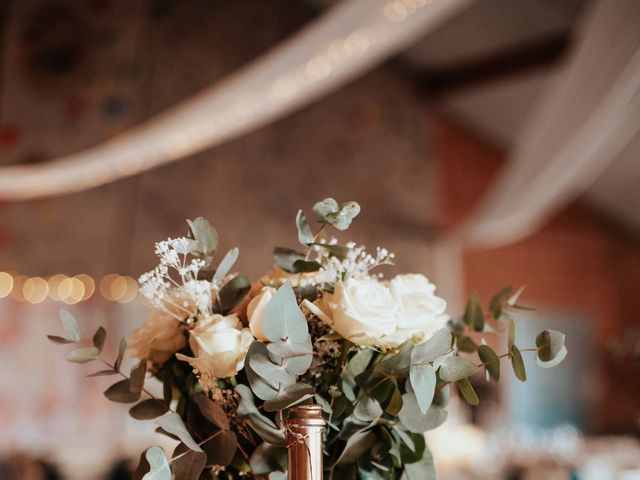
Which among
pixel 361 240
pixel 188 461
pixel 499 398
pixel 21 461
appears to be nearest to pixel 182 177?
pixel 361 240

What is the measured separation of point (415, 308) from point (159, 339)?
1.08ft

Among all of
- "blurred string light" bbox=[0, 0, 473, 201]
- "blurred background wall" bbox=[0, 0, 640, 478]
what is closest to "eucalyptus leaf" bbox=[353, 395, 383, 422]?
"blurred string light" bbox=[0, 0, 473, 201]

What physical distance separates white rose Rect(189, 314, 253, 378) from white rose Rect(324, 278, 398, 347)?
0.35 ft

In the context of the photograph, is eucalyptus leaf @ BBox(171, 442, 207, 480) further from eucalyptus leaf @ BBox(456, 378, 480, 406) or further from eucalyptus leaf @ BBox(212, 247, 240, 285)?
eucalyptus leaf @ BBox(456, 378, 480, 406)

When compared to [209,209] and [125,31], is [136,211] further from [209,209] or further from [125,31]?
[125,31]

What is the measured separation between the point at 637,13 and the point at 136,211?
426 cm

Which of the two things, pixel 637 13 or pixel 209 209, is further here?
pixel 209 209

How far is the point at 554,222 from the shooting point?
891cm

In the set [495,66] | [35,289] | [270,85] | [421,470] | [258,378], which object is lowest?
[421,470]

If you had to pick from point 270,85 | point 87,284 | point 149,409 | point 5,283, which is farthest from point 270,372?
point 87,284

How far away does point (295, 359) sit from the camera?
2.59 feet

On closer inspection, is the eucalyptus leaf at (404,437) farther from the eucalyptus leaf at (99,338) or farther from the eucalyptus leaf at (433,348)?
the eucalyptus leaf at (99,338)

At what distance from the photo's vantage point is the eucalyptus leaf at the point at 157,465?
79 centimetres

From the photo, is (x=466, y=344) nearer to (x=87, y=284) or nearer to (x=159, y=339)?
(x=159, y=339)
